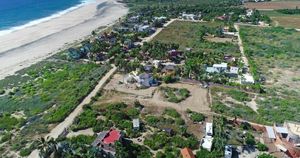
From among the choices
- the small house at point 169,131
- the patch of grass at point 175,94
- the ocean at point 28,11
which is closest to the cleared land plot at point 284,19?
the patch of grass at point 175,94

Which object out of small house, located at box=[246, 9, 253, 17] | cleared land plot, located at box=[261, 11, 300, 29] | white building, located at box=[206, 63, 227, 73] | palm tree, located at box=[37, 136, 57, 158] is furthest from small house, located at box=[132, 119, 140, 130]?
small house, located at box=[246, 9, 253, 17]

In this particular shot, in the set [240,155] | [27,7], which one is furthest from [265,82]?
[27,7]

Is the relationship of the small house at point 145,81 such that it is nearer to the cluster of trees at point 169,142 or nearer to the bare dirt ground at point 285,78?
the cluster of trees at point 169,142

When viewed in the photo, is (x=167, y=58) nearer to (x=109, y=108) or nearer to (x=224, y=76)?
(x=224, y=76)

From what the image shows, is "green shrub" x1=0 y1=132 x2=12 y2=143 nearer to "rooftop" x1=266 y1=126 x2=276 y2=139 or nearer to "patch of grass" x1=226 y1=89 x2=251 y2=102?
"rooftop" x1=266 y1=126 x2=276 y2=139

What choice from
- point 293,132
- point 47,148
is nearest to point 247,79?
point 293,132
